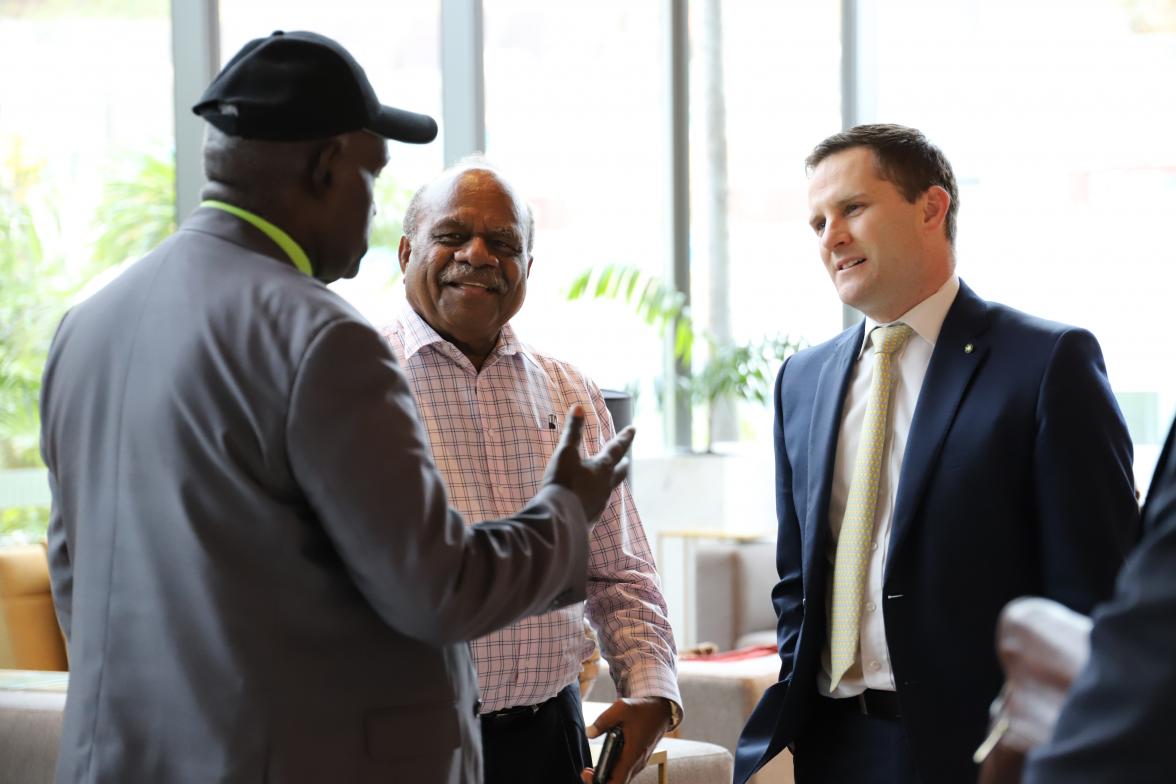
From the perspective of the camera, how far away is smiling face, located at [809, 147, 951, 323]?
226 centimetres

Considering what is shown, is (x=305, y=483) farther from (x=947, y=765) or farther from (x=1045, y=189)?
(x=1045, y=189)

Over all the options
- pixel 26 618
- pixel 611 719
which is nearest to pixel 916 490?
pixel 611 719

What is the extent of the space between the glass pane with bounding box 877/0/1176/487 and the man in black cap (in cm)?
609

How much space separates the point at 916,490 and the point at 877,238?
0.43m

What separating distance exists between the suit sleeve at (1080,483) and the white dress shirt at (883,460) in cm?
23

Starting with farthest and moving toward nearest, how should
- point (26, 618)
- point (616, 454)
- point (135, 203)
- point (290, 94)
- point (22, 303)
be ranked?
point (135, 203), point (22, 303), point (26, 618), point (616, 454), point (290, 94)

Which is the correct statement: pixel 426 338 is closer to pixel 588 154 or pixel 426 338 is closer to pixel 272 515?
pixel 272 515

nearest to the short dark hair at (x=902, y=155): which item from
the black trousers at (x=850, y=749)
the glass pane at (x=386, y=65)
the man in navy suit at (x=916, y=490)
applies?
the man in navy suit at (x=916, y=490)

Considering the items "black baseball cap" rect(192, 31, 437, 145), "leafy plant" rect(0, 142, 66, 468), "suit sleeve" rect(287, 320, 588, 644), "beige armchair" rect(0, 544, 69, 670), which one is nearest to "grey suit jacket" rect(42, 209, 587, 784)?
"suit sleeve" rect(287, 320, 588, 644)

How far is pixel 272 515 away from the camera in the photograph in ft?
4.66

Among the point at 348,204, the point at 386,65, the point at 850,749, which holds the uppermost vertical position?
the point at 386,65

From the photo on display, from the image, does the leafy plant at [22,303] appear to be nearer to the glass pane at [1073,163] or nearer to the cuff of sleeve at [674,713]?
the cuff of sleeve at [674,713]

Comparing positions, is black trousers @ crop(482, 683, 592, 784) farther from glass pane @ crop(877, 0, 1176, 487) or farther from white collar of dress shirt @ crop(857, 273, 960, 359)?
glass pane @ crop(877, 0, 1176, 487)

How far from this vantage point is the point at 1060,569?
1.99 meters
